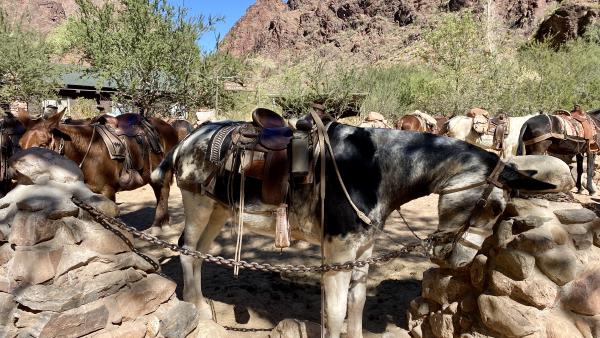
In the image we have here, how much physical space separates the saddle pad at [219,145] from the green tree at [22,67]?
21333 millimetres

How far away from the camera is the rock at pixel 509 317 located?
2361mm

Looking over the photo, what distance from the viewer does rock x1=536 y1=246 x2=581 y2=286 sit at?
2.33 metres

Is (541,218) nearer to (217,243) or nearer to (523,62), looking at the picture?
(217,243)

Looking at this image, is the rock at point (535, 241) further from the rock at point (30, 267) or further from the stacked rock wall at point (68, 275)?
the rock at point (30, 267)

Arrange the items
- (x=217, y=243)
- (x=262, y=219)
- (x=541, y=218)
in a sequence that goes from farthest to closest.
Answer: (x=217, y=243) → (x=262, y=219) → (x=541, y=218)

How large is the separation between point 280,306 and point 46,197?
2.54 metres

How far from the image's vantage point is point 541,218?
8.04 feet

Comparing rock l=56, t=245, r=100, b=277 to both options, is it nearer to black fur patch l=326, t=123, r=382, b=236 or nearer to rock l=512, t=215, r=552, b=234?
black fur patch l=326, t=123, r=382, b=236

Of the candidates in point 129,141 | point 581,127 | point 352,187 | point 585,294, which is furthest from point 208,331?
point 581,127

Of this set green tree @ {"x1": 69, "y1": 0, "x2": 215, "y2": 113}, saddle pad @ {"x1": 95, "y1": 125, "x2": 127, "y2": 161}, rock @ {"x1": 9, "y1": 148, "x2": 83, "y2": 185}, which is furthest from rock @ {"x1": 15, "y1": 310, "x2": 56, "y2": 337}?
green tree @ {"x1": 69, "y1": 0, "x2": 215, "y2": 113}

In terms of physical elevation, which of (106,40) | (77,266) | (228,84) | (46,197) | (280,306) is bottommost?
(280,306)

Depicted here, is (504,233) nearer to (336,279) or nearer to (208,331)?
(336,279)

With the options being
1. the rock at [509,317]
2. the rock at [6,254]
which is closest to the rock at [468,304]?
the rock at [509,317]

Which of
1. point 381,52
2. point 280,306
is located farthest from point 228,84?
point 381,52
